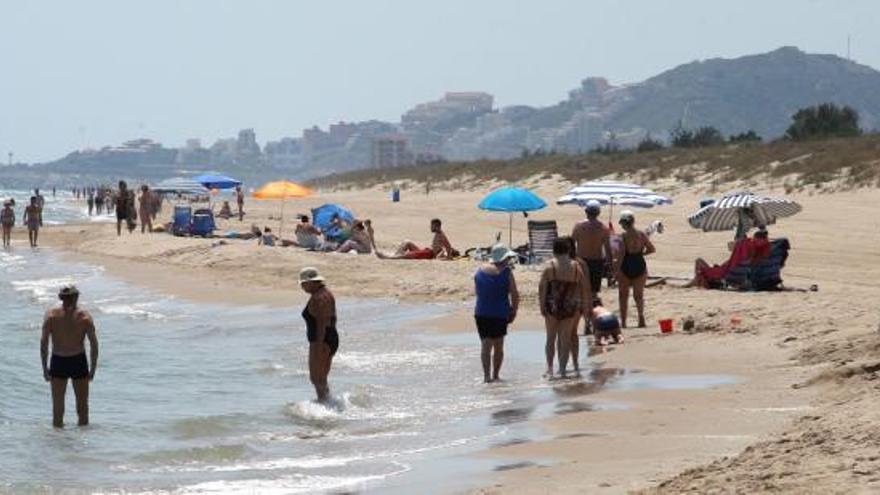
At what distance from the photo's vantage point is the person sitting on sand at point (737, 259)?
17.1m

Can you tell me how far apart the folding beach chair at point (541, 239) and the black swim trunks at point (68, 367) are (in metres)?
11.9

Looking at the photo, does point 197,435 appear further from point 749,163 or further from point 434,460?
point 749,163

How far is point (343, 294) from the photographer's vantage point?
22078 mm

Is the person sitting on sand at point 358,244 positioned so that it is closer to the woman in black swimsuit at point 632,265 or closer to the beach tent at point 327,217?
the beach tent at point 327,217

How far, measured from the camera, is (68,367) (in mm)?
11047

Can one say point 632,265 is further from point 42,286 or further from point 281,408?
point 42,286

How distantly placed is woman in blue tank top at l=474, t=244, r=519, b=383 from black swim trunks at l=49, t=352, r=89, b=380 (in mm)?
3402

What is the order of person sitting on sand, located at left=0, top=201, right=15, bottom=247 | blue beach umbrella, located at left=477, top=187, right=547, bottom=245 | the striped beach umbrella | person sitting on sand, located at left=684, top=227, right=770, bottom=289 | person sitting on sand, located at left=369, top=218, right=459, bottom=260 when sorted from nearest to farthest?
person sitting on sand, located at left=684, top=227, right=770, bottom=289
the striped beach umbrella
blue beach umbrella, located at left=477, top=187, right=547, bottom=245
person sitting on sand, located at left=369, top=218, right=459, bottom=260
person sitting on sand, located at left=0, top=201, right=15, bottom=247

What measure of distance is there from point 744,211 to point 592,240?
189 inches

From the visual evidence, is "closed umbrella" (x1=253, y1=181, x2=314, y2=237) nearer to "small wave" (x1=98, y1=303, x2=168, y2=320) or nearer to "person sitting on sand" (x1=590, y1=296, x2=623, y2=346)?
"small wave" (x1=98, y1=303, x2=168, y2=320)

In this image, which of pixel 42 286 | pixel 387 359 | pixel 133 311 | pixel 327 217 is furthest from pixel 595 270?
pixel 327 217

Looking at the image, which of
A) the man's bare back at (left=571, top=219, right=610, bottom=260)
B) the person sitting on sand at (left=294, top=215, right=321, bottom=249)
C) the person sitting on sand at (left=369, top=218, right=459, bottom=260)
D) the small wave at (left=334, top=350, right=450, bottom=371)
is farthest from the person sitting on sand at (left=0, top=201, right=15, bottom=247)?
the man's bare back at (left=571, top=219, right=610, bottom=260)

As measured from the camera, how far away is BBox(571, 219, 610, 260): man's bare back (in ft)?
48.9

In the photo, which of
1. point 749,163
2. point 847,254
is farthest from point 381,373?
point 749,163
